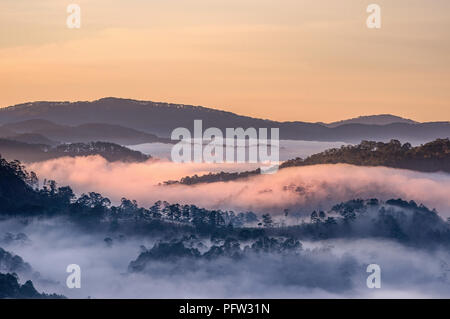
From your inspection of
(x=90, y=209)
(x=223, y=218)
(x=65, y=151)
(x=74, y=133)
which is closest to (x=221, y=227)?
(x=223, y=218)

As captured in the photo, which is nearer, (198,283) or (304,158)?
(198,283)

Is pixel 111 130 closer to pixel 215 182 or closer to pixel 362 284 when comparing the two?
pixel 215 182

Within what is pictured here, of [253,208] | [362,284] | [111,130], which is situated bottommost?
[362,284]

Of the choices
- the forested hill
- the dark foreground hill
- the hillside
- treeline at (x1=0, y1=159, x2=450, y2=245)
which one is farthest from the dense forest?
the forested hill

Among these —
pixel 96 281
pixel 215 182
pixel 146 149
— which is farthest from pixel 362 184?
pixel 96 281

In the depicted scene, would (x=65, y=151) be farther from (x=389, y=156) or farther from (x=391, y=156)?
(x=391, y=156)

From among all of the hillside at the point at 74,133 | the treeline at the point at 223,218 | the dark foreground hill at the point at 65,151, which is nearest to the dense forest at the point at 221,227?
the treeline at the point at 223,218

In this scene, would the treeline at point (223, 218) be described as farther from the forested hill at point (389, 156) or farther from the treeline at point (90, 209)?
the forested hill at point (389, 156)
